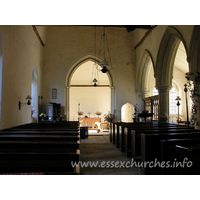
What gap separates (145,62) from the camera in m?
12.1

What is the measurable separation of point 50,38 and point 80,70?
5404 millimetres

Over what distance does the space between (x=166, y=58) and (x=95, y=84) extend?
473cm

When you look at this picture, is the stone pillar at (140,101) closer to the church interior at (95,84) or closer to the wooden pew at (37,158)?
the church interior at (95,84)

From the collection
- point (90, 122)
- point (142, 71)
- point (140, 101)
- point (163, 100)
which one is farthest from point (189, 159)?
point (90, 122)

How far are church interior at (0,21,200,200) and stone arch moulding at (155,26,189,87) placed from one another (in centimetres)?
4

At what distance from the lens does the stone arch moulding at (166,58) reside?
8789mm

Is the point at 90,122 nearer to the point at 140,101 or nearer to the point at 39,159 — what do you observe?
the point at 140,101

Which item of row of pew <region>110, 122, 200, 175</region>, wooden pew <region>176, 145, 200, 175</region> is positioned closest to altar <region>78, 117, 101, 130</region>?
row of pew <region>110, 122, 200, 175</region>

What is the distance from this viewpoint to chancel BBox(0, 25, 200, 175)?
11.9 feet

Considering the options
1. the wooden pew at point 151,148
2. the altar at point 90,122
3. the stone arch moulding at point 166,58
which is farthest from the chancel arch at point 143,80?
the wooden pew at point 151,148

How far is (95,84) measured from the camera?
1259 centimetres

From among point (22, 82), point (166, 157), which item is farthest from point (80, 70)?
point (166, 157)

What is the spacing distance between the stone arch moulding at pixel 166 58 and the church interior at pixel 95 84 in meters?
0.04

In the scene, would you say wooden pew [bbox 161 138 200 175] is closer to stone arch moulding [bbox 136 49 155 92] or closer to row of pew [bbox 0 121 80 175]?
row of pew [bbox 0 121 80 175]
